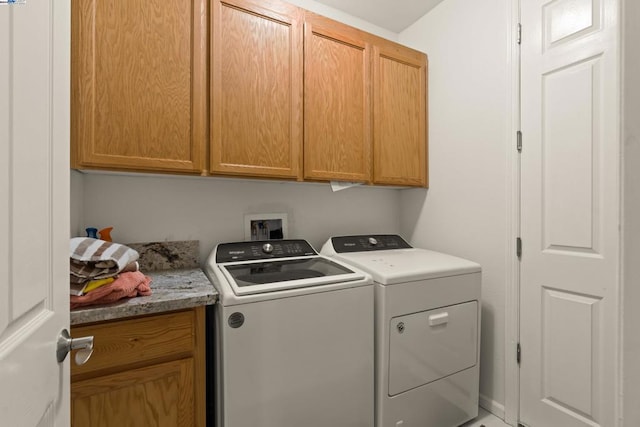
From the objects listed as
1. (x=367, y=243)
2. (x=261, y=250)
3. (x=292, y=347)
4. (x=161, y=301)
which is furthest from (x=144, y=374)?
Result: (x=367, y=243)

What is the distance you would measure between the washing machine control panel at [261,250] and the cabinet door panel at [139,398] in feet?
1.91

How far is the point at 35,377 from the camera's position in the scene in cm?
48

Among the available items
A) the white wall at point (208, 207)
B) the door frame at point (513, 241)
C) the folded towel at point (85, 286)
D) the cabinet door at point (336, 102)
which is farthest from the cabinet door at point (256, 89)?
the door frame at point (513, 241)

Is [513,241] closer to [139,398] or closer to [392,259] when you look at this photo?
[392,259]

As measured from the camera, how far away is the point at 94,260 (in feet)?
3.44

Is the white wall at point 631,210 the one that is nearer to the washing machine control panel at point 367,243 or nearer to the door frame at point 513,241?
the door frame at point 513,241

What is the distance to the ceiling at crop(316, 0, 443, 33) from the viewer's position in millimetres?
2045

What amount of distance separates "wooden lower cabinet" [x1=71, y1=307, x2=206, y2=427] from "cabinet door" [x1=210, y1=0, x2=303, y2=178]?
752 mm

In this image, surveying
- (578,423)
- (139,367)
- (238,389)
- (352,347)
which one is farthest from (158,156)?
(578,423)

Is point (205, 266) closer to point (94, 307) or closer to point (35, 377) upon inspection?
point (94, 307)

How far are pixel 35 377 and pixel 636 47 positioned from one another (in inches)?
38.7

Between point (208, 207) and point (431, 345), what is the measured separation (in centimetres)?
144

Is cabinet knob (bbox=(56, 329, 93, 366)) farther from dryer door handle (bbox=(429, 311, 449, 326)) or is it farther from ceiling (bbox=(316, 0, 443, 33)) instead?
ceiling (bbox=(316, 0, 443, 33))

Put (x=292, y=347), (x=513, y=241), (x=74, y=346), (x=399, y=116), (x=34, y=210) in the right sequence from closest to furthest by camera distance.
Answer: (x=34, y=210), (x=74, y=346), (x=292, y=347), (x=513, y=241), (x=399, y=116)
